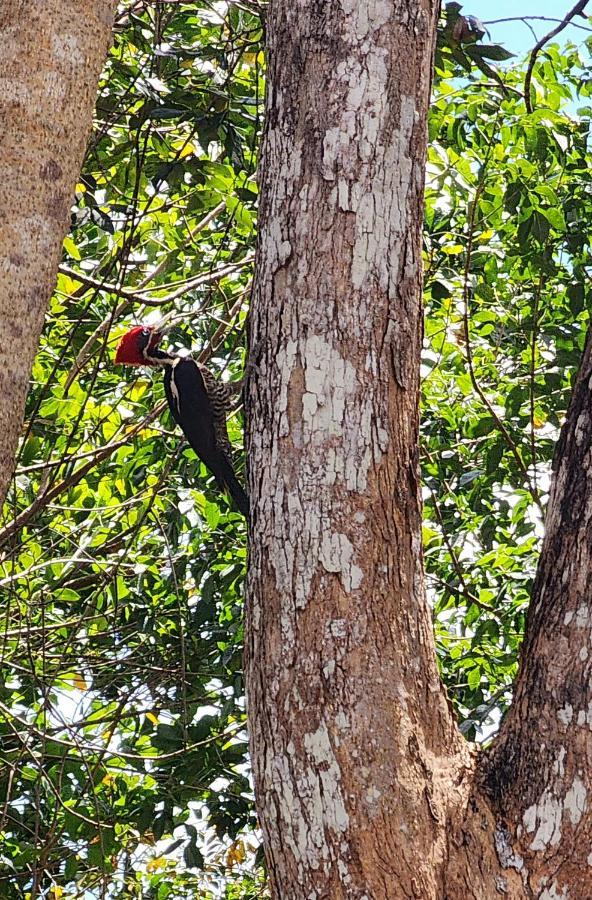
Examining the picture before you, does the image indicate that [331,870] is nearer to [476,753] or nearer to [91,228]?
[476,753]

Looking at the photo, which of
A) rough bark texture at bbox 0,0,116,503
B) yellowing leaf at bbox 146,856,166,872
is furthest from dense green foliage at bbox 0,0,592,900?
rough bark texture at bbox 0,0,116,503

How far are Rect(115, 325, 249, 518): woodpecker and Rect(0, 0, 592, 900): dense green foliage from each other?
178 millimetres

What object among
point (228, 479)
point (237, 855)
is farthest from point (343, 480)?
point (237, 855)

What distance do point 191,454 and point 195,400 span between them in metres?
0.46

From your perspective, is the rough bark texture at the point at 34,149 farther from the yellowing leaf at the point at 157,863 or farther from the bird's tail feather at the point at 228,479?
the yellowing leaf at the point at 157,863

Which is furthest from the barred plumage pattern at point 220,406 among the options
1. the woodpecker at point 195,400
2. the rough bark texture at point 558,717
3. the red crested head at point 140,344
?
the rough bark texture at point 558,717

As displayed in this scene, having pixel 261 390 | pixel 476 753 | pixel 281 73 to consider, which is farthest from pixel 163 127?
pixel 476 753

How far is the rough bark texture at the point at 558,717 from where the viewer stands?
1597mm

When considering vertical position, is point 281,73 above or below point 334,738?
above

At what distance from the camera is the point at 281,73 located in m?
1.90

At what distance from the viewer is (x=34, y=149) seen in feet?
6.52

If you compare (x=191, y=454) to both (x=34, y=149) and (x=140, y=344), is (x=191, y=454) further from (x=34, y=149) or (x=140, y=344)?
(x=34, y=149)

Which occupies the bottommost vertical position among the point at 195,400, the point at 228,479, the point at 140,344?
the point at 228,479

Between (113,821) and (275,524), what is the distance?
8.16 feet
